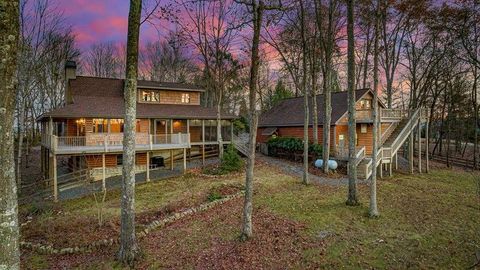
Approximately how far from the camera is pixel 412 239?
855 centimetres

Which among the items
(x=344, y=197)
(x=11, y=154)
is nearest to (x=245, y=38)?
(x=344, y=197)

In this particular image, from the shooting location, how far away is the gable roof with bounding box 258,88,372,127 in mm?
25166

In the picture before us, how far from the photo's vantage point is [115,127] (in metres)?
21.2

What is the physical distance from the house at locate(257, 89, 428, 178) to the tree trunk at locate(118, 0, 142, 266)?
15553 millimetres

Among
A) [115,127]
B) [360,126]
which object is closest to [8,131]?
[115,127]

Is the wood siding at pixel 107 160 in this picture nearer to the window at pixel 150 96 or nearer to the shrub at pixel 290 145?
the window at pixel 150 96

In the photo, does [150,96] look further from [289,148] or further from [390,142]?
[390,142]

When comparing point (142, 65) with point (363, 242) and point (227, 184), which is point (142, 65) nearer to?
point (227, 184)

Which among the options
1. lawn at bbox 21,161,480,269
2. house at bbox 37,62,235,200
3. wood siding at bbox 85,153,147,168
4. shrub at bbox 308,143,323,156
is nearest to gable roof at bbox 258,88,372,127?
shrub at bbox 308,143,323,156

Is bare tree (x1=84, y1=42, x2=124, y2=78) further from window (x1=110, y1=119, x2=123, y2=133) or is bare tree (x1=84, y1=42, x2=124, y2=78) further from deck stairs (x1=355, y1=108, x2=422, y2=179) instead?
deck stairs (x1=355, y1=108, x2=422, y2=179)

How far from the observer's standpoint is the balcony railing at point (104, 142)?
16312mm

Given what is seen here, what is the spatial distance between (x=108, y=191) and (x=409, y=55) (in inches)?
1173

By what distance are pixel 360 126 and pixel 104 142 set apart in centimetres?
2101

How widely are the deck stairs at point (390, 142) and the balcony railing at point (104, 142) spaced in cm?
1251
